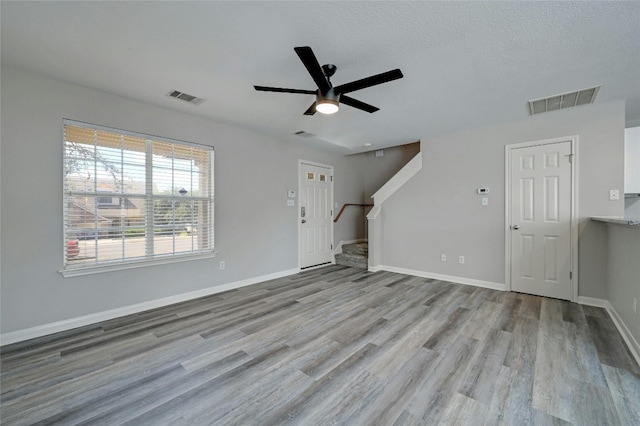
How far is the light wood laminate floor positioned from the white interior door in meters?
2.24

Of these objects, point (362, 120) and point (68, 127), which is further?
point (362, 120)

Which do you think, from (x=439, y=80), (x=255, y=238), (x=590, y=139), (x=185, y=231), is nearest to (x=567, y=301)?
(x=590, y=139)

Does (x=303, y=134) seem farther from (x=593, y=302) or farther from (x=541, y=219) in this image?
(x=593, y=302)

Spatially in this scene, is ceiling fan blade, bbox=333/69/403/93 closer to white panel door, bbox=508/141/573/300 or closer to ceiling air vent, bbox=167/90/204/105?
ceiling air vent, bbox=167/90/204/105

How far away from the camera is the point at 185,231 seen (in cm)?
376

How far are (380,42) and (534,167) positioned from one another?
3.20m

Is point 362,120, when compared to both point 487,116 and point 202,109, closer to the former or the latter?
point 487,116

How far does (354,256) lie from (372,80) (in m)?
4.21

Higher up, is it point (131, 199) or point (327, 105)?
point (327, 105)

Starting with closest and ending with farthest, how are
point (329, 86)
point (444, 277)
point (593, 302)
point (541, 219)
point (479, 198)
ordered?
1. point (329, 86)
2. point (593, 302)
3. point (541, 219)
4. point (479, 198)
5. point (444, 277)

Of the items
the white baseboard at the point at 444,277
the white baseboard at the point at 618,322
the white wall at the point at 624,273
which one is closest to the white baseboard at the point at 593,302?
the white baseboard at the point at 618,322

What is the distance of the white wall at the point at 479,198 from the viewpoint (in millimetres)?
3420

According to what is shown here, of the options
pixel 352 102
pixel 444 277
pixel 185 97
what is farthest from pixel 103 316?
pixel 444 277

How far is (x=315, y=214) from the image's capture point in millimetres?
5770
